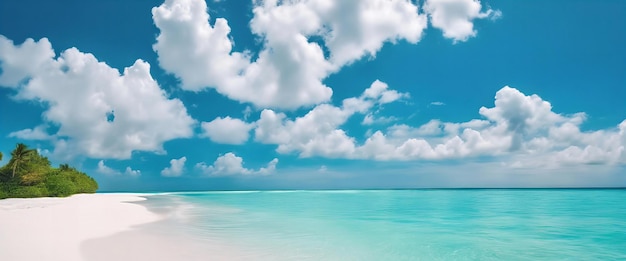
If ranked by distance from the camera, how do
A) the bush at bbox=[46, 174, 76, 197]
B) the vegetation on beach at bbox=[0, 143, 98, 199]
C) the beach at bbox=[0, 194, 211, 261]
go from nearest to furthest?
the beach at bbox=[0, 194, 211, 261] < the vegetation on beach at bbox=[0, 143, 98, 199] < the bush at bbox=[46, 174, 76, 197]

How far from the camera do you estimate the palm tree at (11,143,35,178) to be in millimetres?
35834

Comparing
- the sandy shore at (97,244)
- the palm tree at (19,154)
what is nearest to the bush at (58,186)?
the palm tree at (19,154)

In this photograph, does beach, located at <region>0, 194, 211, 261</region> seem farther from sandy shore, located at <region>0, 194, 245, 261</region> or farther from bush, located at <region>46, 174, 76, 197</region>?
bush, located at <region>46, 174, 76, 197</region>

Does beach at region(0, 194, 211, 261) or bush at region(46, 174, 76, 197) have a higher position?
bush at region(46, 174, 76, 197)

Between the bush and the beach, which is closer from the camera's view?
the beach

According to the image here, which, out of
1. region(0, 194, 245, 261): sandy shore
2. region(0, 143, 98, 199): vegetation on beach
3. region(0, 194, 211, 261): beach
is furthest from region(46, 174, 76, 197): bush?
region(0, 194, 245, 261): sandy shore

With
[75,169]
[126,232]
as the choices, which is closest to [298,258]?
[126,232]

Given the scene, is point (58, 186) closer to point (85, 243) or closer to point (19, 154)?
point (19, 154)

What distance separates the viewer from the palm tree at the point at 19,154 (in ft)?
118

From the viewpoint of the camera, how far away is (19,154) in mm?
36156

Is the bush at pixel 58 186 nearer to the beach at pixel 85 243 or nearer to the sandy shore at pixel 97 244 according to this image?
the beach at pixel 85 243

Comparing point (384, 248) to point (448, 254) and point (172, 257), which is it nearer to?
point (448, 254)

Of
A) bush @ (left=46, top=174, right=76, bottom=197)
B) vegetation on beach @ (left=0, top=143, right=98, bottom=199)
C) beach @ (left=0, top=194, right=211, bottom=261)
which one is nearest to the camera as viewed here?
beach @ (left=0, top=194, right=211, bottom=261)

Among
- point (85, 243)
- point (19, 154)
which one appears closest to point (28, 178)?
point (19, 154)
